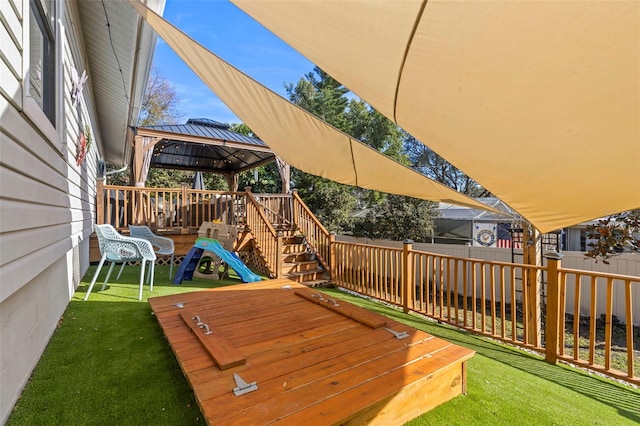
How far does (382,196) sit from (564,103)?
14508mm

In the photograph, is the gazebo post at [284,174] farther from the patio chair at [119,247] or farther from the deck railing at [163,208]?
the patio chair at [119,247]

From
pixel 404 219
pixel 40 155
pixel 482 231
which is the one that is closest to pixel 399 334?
pixel 40 155

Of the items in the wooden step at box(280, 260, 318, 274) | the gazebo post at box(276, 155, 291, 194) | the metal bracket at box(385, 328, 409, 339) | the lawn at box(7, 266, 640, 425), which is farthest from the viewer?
the gazebo post at box(276, 155, 291, 194)

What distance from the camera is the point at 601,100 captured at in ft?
3.15

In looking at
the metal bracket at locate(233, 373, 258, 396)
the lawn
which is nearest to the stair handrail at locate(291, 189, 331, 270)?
the lawn

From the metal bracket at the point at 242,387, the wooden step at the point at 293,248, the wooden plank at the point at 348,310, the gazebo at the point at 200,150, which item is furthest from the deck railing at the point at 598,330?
the gazebo at the point at 200,150

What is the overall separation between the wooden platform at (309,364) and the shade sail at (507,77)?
1381 mm

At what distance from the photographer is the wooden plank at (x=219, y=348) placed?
2.05 m

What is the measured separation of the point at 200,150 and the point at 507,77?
11461 millimetres

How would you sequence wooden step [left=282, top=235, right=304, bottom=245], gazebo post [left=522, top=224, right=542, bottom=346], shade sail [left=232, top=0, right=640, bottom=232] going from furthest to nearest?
wooden step [left=282, top=235, right=304, bottom=245], gazebo post [left=522, top=224, right=542, bottom=346], shade sail [left=232, top=0, right=640, bottom=232]

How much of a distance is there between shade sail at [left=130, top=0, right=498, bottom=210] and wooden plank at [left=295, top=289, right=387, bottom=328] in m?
1.41

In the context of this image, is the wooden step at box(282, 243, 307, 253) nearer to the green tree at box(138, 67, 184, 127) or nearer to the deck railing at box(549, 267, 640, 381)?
the deck railing at box(549, 267, 640, 381)

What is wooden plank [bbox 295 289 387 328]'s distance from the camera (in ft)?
9.44

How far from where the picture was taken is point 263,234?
699 cm
